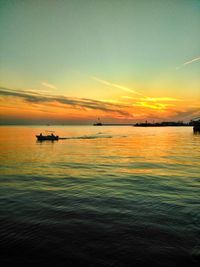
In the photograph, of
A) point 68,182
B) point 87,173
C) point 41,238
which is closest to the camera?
point 41,238

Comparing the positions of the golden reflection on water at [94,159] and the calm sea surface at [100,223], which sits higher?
the calm sea surface at [100,223]

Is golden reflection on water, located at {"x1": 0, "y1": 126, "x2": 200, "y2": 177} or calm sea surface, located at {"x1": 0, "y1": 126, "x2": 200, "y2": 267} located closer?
calm sea surface, located at {"x1": 0, "y1": 126, "x2": 200, "y2": 267}

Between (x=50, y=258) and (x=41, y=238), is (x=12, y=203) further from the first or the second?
(x=50, y=258)

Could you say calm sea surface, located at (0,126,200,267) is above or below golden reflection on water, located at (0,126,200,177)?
above

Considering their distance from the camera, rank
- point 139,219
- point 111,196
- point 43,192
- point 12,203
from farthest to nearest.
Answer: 1. point 43,192
2. point 111,196
3. point 12,203
4. point 139,219

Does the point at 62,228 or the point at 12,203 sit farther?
the point at 12,203

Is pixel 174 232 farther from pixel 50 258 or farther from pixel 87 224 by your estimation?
pixel 50 258

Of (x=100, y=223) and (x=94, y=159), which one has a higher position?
(x=100, y=223)

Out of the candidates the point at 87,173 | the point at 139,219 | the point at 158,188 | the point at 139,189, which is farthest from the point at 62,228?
the point at 87,173

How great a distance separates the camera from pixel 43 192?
18.8 metres

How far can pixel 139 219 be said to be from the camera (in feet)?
41.8

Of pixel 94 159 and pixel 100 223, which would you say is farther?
pixel 94 159

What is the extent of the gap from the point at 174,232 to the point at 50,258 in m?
6.03

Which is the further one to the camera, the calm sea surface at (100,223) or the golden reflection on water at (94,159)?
the golden reflection on water at (94,159)
